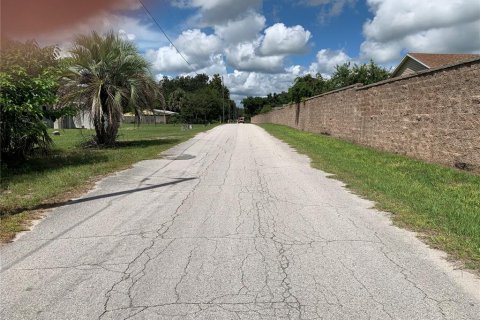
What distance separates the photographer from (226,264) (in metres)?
4.81

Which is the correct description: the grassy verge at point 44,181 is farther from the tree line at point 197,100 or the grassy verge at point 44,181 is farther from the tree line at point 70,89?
the tree line at point 197,100

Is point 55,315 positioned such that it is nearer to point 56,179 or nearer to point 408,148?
point 56,179

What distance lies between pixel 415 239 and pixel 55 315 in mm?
4320

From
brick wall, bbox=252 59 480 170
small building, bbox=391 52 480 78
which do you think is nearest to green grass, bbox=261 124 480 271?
brick wall, bbox=252 59 480 170

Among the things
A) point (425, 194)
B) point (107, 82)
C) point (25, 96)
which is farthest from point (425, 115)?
point (107, 82)

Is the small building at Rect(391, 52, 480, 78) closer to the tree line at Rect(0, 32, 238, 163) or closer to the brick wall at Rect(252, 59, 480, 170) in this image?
the brick wall at Rect(252, 59, 480, 170)

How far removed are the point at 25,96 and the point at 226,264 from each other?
26.7 feet

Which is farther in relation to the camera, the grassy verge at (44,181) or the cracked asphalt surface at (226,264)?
the grassy verge at (44,181)

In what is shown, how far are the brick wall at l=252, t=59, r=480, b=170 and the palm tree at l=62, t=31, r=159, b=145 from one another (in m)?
10.0

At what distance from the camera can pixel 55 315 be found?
358 cm

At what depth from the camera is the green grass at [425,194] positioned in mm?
5676

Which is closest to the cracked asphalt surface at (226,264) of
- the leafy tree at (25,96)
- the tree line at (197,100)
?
the leafy tree at (25,96)

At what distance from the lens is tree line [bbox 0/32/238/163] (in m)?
10.7

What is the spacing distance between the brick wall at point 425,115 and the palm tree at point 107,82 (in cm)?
Result: 1005
